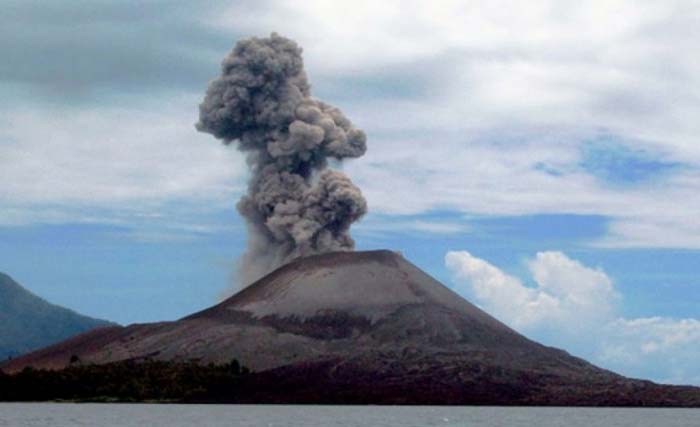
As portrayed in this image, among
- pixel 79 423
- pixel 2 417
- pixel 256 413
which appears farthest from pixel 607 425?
pixel 2 417

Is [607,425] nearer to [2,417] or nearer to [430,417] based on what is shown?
[430,417]

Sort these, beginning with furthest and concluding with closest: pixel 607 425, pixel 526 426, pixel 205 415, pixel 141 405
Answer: pixel 141 405
pixel 205 415
pixel 607 425
pixel 526 426

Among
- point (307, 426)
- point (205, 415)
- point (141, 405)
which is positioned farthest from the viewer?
point (141, 405)

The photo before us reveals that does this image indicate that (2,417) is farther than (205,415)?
No

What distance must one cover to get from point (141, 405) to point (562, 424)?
82.1 meters

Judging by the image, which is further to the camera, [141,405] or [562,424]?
[141,405]

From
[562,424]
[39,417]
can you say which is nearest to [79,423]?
[39,417]

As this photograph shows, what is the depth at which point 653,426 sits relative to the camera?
14288 centimetres

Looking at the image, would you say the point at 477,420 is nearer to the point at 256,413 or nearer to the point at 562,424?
the point at 562,424

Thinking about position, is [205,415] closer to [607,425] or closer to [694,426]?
[607,425]

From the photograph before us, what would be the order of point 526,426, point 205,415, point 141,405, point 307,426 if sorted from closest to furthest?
point 307,426 → point 526,426 → point 205,415 → point 141,405

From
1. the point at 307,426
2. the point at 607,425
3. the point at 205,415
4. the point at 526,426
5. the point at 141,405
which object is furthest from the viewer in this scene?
the point at 141,405

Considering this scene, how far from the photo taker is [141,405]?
199250 millimetres

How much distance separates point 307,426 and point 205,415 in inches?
1377
